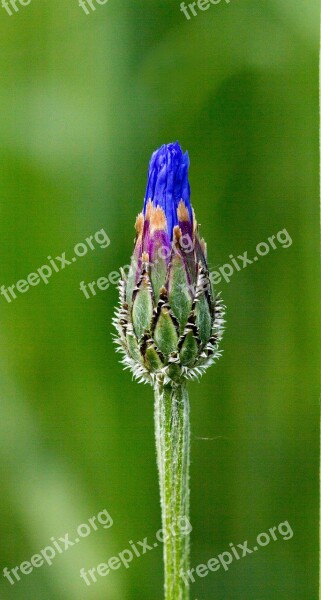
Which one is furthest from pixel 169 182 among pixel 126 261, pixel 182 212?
pixel 126 261

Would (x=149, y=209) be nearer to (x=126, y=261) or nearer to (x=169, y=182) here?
(x=169, y=182)

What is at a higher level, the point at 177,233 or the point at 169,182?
the point at 169,182

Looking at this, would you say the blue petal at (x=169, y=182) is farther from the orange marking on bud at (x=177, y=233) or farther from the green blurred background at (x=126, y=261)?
the green blurred background at (x=126, y=261)

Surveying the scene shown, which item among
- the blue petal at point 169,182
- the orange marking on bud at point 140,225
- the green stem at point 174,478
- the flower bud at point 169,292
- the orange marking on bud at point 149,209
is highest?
the blue petal at point 169,182

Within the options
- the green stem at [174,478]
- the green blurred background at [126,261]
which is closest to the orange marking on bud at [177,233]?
the green stem at [174,478]

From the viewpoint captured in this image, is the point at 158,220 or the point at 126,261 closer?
the point at 158,220

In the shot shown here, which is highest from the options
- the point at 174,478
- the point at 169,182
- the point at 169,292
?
the point at 169,182

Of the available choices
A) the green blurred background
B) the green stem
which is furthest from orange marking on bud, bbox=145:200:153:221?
the green blurred background
